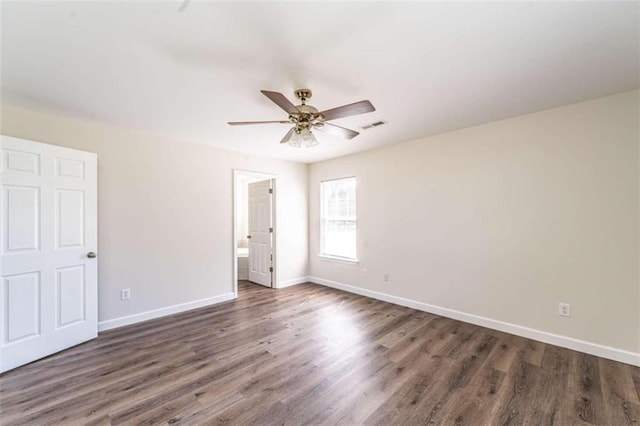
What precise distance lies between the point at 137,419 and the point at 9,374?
1510mm

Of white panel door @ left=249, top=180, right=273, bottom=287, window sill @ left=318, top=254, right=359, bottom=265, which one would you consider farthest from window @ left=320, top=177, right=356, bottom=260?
white panel door @ left=249, top=180, right=273, bottom=287

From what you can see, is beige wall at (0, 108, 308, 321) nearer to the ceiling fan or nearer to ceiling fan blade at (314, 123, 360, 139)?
the ceiling fan

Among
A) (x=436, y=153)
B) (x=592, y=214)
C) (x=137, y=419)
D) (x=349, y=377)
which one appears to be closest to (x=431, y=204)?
(x=436, y=153)

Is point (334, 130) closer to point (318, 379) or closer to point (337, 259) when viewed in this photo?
point (318, 379)

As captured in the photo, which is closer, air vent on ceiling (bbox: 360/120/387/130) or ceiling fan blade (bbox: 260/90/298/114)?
ceiling fan blade (bbox: 260/90/298/114)

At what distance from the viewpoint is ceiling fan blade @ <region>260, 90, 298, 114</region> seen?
5.96ft

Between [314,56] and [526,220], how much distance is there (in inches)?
110

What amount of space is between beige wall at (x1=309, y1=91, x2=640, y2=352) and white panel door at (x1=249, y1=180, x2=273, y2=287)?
2.05 m

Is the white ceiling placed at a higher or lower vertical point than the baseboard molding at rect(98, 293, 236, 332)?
higher

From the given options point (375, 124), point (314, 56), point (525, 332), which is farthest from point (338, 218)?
point (314, 56)

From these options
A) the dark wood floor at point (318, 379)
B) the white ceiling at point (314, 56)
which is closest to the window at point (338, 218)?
the dark wood floor at point (318, 379)

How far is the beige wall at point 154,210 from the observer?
123 inches

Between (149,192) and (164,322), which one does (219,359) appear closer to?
(164,322)

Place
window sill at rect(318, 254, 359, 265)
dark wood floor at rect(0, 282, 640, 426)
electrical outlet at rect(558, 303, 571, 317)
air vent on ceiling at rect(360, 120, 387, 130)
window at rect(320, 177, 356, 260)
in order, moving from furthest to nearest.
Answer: window at rect(320, 177, 356, 260) → window sill at rect(318, 254, 359, 265) → air vent on ceiling at rect(360, 120, 387, 130) → electrical outlet at rect(558, 303, 571, 317) → dark wood floor at rect(0, 282, 640, 426)
